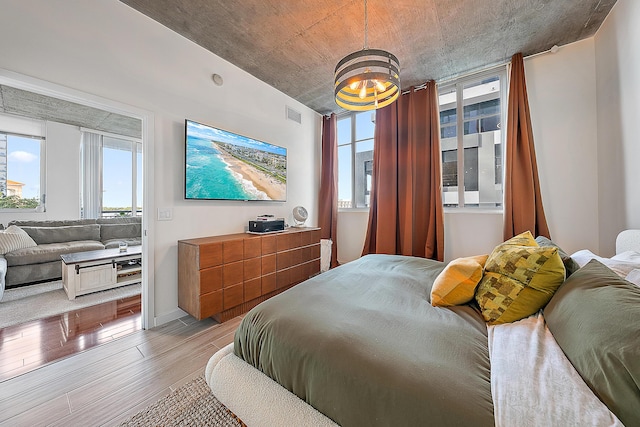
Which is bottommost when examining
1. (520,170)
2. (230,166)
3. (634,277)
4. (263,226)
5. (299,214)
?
(634,277)

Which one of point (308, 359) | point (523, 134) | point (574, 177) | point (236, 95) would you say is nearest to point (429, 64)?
point (523, 134)

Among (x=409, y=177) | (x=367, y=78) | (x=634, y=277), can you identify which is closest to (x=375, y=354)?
(x=634, y=277)

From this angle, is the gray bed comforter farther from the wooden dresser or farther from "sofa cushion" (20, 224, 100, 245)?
"sofa cushion" (20, 224, 100, 245)

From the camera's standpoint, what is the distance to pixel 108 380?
161cm

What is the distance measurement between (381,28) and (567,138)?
2.43 metres

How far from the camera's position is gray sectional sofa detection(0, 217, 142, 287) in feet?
10.3

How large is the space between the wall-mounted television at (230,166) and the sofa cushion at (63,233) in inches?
126

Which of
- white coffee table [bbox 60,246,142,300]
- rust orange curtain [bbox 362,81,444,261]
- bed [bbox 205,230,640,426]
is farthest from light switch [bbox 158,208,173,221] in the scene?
rust orange curtain [bbox 362,81,444,261]

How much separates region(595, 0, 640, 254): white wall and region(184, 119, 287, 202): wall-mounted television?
11.7 ft

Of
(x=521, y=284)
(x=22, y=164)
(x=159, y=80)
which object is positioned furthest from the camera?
(x=22, y=164)

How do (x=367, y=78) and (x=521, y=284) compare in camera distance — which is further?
(x=367, y=78)

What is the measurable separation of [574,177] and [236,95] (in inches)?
163

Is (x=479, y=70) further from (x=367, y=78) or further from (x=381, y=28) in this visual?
(x=367, y=78)

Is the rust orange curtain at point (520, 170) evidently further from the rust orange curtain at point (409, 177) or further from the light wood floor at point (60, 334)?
the light wood floor at point (60, 334)
